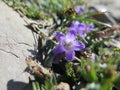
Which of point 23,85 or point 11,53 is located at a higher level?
point 11,53

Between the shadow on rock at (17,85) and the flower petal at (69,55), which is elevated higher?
the flower petal at (69,55)

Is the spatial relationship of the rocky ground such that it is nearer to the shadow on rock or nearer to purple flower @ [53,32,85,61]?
the shadow on rock

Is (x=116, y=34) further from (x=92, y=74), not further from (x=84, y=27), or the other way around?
(x=92, y=74)

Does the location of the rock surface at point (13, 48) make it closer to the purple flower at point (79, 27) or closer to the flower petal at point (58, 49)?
the flower petal at point (58, 49)

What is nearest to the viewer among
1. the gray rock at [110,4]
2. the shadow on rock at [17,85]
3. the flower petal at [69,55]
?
the shadow on rock at [17,85]

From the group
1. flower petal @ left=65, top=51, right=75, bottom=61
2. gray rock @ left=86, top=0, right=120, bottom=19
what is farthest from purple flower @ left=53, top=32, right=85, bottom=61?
gray rock @ left=86, top=0, right=120, bottom=19

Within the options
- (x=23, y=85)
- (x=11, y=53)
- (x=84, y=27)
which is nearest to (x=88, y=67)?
(x=23, y=85)

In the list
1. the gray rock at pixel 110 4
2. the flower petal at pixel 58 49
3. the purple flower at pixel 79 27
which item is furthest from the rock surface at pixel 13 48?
the gray rock at pixel 110 4

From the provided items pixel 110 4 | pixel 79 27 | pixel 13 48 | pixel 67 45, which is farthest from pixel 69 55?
pixel 110 4
